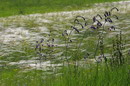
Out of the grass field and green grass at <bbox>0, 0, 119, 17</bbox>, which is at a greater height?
green grass at <bbox>0, 0, 119, 17</bbox>

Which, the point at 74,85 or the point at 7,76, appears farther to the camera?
the point at 7,76

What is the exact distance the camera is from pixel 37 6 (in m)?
49.2

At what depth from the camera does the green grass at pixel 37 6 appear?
46.1 m

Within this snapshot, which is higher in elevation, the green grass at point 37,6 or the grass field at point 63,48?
the green grass at point 37,6

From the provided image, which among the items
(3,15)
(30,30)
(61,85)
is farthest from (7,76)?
(3,15)

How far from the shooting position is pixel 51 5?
49250mm

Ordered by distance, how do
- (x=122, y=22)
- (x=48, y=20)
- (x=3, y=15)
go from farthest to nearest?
1. (x=3, y=15)
2. (x=48, y=20)
3. (x=122, y=22)

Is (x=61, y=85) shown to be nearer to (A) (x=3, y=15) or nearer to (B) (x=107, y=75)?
(B) (x=107, y=75)

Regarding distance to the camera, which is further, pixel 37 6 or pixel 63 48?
pixel 37 6

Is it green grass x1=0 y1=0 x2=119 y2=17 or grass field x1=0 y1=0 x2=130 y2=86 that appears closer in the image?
grass field x1=0 y1=0 x2=130 y2=86

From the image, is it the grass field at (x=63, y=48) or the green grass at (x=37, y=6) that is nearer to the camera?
the grass field at (x=63, y=48)

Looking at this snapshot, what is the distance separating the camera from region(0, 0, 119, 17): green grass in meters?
46.1

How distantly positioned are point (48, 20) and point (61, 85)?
26.7 m

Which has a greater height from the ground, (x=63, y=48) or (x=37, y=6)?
(x=37, y=6)
